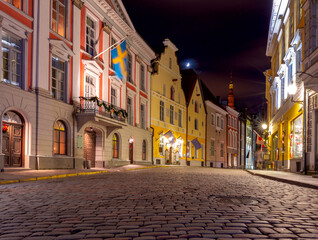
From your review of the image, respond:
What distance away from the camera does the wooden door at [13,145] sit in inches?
648

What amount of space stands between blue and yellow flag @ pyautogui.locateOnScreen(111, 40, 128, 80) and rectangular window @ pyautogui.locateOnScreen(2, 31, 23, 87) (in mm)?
7771

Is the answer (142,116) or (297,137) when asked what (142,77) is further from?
(297,137)

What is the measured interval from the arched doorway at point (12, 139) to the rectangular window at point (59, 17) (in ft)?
19.7

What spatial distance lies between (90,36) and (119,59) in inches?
97.8

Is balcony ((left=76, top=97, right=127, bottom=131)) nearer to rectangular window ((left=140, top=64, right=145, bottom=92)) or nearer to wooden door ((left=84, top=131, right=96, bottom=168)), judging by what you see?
wooden door ((left=84, top=131, right=96, bottom=168))

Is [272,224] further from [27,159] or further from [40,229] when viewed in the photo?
[27,159]

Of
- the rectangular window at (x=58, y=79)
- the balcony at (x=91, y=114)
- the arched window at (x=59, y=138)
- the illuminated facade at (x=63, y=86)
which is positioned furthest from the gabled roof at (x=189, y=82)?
the arched window at (x=59, y=138)

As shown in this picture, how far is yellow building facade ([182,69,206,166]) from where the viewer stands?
46031 millimetres

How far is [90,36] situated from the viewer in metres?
24.6

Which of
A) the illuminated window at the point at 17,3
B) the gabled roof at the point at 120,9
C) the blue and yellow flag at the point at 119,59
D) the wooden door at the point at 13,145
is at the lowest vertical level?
the wooden door at the point at 13,145

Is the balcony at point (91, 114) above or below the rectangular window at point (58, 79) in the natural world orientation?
below

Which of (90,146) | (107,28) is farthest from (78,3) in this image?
(90,146)

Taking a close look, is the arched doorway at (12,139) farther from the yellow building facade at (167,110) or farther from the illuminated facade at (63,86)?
the yellow building facade at (167,110)

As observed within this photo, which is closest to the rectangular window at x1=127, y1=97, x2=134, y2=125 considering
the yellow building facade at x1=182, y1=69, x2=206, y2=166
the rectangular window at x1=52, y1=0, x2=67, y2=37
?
the rectangular window at x1=52, y1=0, x2=67, y2=37
